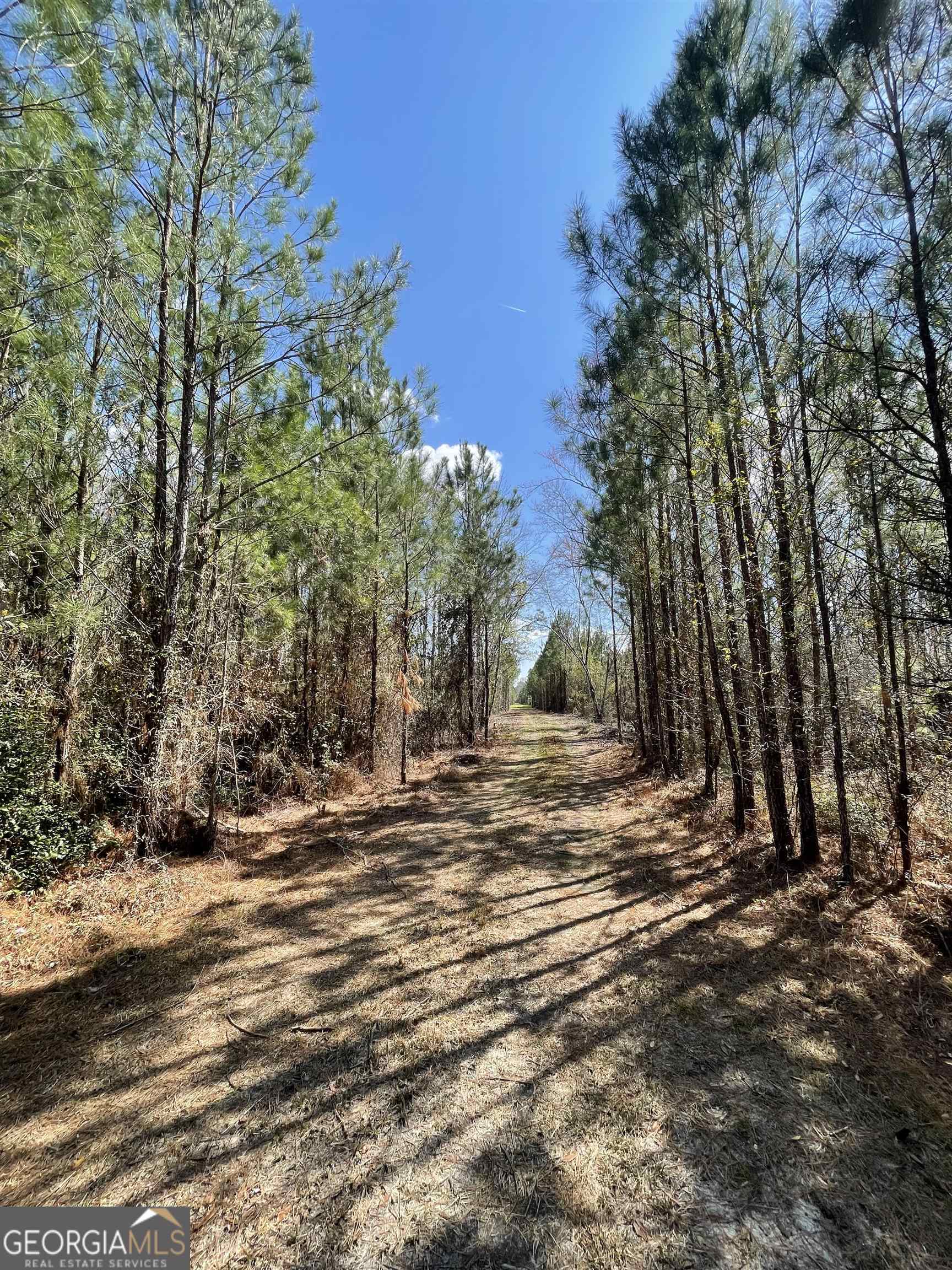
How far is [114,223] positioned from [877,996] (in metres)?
7.78

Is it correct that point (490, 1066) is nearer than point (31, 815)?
Yes

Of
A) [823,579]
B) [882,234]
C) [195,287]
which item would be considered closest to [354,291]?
[195,287]

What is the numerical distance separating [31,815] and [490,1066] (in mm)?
4016

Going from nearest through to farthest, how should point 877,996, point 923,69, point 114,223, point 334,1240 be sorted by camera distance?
point 334,1240 < point 877,996 < point 923,69 < point 114,223

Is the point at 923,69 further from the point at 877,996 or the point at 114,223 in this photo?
the point at 114,223

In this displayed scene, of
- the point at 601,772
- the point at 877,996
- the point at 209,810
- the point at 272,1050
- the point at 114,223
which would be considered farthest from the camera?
the point at 601,772

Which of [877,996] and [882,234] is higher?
[882,234]

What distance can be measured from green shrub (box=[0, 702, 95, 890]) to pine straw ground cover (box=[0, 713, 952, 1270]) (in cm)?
31

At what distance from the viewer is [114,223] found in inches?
154

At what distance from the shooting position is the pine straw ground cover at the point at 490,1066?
5.15 ft

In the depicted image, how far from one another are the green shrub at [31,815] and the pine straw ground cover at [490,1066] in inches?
12.2

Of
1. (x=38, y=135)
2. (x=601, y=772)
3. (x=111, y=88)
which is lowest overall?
(x=601, y=772)

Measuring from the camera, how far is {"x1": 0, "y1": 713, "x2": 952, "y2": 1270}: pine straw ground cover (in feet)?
5.15

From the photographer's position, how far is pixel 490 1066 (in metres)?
2.22
